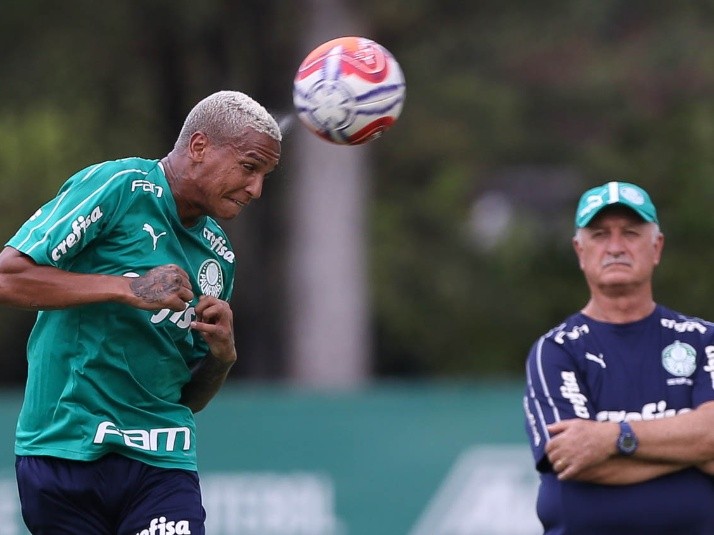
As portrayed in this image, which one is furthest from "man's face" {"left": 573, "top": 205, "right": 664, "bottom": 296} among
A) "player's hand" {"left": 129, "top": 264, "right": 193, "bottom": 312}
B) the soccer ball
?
"player's hand" {"left": 129, "top": 264, "right": 193, "bottom": 312}

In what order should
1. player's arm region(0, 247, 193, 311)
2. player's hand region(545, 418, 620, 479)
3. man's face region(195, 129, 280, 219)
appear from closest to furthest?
1. player's arm region(0, 247, 193, 311)
2. man's face region(195, 129, 280, 219)
3. player's hand region(545, 418, 620, 479)

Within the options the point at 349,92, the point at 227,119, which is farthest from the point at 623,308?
the point at 227,119

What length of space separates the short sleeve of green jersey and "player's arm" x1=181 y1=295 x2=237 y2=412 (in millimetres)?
460

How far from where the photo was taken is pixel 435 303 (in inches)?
824

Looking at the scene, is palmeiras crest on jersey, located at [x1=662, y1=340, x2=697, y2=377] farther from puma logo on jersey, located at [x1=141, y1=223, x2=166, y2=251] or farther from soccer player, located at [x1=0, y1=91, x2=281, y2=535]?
puma logo on jersey, located at [x1=141, y1=223, x2=166, y2=251]

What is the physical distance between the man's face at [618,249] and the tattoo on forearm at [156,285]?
1849mm

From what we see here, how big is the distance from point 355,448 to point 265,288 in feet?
26.6

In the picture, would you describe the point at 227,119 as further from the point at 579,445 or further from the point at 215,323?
the point at 579,445

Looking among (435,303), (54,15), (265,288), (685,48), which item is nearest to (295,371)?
(265,288)

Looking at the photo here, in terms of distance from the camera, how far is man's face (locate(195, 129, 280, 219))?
5.05m

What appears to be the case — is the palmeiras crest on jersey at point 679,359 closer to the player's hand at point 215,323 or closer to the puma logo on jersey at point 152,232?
the player's hand at point 215,323

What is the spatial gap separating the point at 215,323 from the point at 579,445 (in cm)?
149

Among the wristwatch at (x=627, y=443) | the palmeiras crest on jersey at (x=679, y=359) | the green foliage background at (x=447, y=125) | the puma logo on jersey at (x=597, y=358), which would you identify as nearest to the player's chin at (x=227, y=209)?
the puma logo on jersey at (x=597, y=358)

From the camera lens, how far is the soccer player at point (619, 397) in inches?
213
